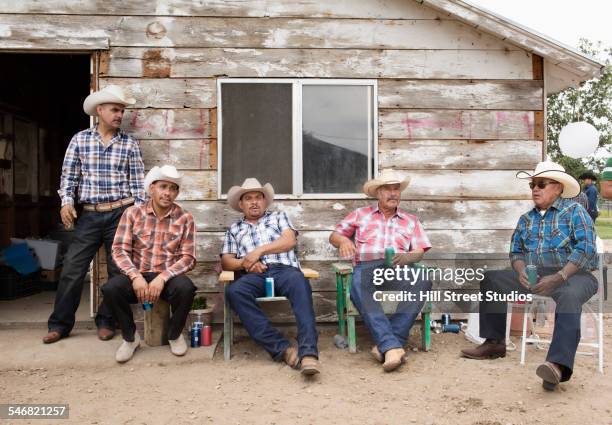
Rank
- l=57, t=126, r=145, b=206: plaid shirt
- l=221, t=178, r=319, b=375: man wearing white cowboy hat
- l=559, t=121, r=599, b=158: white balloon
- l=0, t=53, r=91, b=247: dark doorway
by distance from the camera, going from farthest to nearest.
→ l=559, t=121, r=599, b=158: white balloon → l=0, t=53, r=91, b=247: dark doorway → l=57, t=126, r=145, b=206: plaid shirt → l=221, t=178, r=319, b=375: man wearing white cowboy hat

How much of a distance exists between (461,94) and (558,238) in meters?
1.83

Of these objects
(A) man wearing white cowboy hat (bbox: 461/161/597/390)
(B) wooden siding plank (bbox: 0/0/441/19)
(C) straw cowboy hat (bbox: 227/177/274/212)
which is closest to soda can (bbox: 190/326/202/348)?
(C) straw cowboy hat (bbox: 227/177/274/212)

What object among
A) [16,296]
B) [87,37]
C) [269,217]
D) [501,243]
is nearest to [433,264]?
[501,243]

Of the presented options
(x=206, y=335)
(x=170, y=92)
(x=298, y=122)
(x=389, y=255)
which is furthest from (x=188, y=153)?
(x=389, y=255)

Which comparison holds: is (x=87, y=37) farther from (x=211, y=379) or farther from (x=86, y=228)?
(x=211, y=379)

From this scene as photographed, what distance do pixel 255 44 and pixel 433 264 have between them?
2693 millimetres

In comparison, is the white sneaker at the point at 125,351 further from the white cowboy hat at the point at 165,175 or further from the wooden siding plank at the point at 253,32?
the wooden siding plank at the point at 253,32

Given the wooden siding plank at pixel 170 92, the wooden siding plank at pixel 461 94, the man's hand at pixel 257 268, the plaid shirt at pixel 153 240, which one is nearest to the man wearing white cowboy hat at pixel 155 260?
the plaid shirt at pixel 153 240

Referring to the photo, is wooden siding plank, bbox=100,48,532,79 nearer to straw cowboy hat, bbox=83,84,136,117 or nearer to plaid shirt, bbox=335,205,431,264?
straw cowboy hat, bbox=83,84,136,117

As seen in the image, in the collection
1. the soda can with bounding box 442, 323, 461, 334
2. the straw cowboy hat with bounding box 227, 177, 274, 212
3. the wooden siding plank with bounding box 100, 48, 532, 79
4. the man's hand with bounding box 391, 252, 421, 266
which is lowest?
the soda can with bounding box 442, 323, 461, 334

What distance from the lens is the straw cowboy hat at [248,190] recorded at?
4.58 m

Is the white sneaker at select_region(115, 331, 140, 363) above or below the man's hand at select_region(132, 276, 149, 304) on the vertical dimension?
below

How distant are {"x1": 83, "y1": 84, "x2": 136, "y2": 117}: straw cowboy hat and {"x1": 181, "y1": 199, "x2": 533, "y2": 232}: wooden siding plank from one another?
1.23 m

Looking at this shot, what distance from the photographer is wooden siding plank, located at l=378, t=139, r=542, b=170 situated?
518cm
